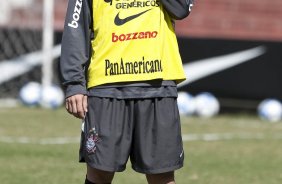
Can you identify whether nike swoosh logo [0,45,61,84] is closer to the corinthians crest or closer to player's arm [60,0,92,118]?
player's arm [60,0,92,118]

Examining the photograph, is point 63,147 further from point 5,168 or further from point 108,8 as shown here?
point 108,8

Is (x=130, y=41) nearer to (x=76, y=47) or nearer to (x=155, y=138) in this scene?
(x=76, y=47)

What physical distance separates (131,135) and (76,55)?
545mm

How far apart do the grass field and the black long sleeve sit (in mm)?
2697

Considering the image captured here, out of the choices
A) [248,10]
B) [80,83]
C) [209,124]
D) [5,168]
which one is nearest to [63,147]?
[5,168]

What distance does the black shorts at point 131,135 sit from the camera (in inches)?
183

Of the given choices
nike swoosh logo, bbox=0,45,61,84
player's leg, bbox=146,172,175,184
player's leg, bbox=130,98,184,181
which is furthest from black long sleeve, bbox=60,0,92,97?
nike swoosh logo, bbox=0,45,61,84

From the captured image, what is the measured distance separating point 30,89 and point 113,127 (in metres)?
10.1

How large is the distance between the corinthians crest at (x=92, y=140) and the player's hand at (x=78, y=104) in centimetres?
11

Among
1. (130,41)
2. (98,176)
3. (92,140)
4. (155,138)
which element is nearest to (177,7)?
(130,41)

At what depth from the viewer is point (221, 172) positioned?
26.3 feet

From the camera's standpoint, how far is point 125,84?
474 centimetres

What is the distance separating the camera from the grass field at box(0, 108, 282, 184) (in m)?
7.66

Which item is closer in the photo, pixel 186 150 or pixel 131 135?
pixel 131 135
